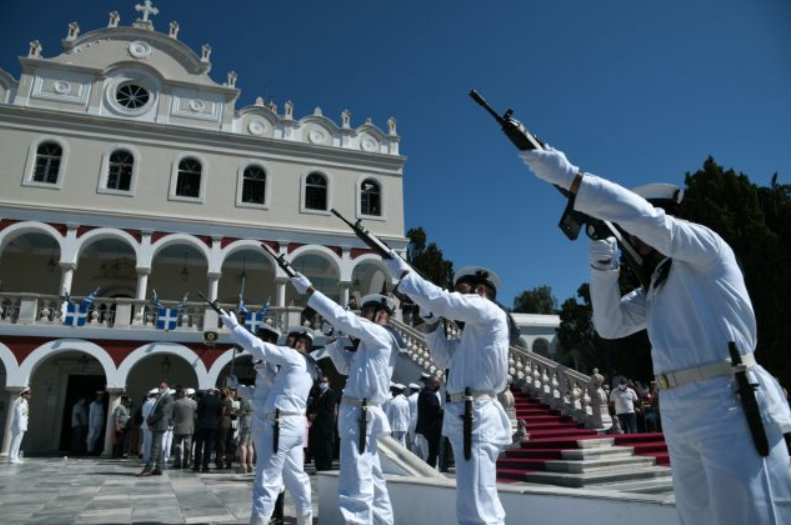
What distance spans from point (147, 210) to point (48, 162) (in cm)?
382

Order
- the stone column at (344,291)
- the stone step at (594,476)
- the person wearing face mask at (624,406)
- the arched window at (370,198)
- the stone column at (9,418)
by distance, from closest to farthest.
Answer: the stone step at (594,476) < the person wearing face mask at (624,406) < the stone column at (9,418) < the stone column at (344,291) < the arched window at (370,198)

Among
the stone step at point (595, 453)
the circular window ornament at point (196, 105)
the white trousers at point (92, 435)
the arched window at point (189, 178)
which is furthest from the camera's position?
the circular window ornament at point (196, 105)

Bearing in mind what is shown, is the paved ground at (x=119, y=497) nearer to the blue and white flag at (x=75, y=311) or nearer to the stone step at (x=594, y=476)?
the stone step at (x=594, y=476)

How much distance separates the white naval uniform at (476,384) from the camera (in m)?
3.64

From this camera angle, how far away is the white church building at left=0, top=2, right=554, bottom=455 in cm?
1784

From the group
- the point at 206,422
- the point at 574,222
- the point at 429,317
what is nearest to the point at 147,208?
the point at 206,422

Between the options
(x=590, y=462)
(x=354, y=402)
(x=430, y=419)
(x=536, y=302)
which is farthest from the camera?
(x=536, y=302)

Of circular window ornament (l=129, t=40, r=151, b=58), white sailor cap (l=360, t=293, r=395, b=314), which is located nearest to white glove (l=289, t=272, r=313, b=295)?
white sailor cap (l=360, t=293, r=395, b=314)

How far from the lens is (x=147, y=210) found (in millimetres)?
19719

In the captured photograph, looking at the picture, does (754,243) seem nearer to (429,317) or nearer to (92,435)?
(429,317)

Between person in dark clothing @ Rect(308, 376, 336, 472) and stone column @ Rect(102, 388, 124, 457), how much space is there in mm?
8823

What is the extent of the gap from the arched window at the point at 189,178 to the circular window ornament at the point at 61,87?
4846 mm

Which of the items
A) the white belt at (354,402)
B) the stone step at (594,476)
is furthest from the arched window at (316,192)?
the white belt at (354,402)

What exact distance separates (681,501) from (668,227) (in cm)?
121
